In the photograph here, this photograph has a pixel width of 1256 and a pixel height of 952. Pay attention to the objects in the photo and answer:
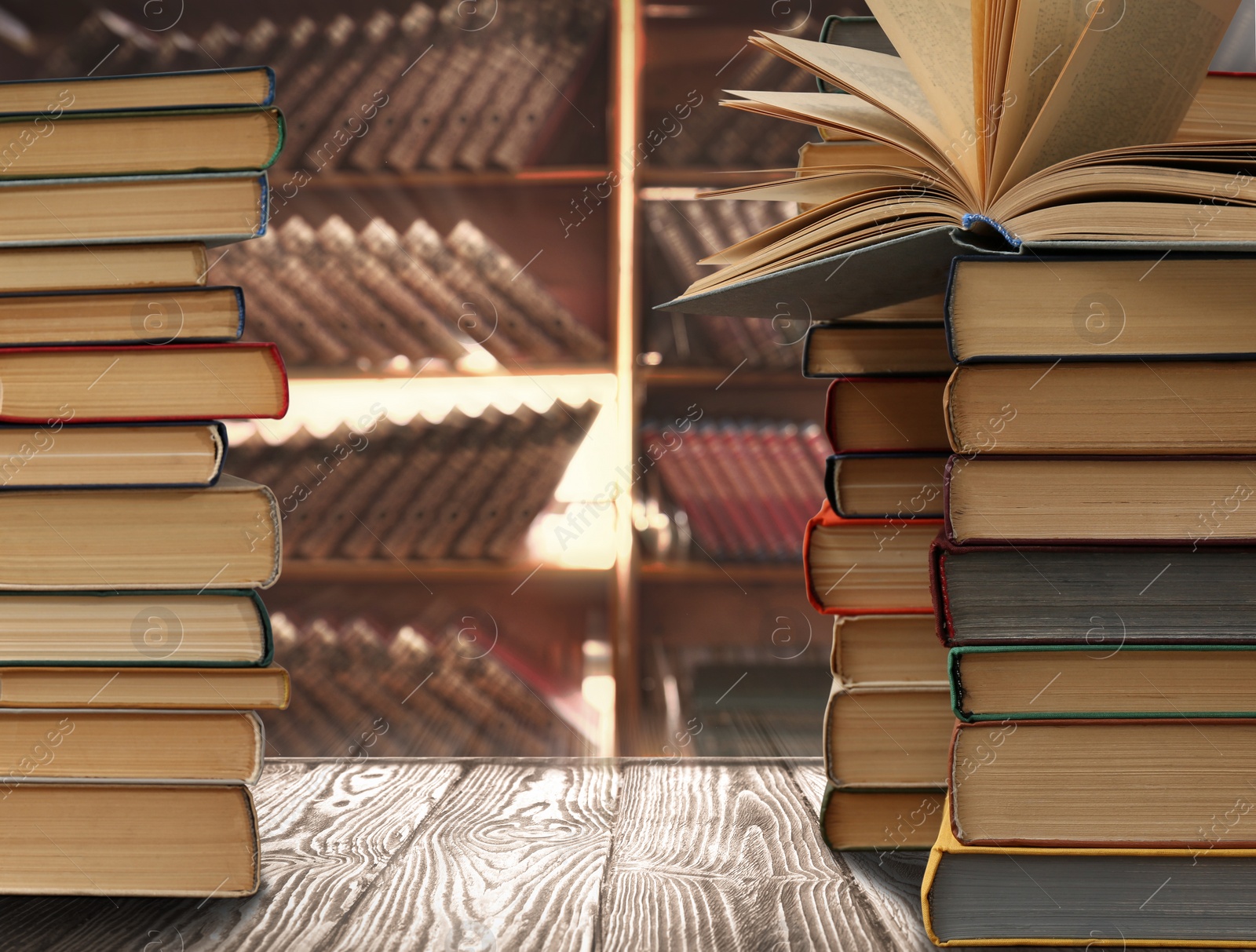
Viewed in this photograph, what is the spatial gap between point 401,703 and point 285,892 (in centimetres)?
125

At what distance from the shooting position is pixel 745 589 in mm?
2039

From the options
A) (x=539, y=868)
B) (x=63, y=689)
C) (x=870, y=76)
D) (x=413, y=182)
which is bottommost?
(x=539, y=868)

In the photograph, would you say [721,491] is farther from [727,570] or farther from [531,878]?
[531,878]

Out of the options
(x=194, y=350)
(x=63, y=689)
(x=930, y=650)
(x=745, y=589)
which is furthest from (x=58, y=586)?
(x=745, y=589)

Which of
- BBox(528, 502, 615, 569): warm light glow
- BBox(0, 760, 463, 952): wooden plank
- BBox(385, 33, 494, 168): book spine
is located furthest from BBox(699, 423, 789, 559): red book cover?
BBox(0, 760, 463, 952): wooden plank

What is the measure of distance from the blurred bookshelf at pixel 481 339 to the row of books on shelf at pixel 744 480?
1 cm

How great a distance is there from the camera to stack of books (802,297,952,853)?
2.39ft

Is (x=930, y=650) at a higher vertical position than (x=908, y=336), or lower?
lower

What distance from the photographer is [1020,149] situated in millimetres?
525

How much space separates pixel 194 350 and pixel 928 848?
668 mm

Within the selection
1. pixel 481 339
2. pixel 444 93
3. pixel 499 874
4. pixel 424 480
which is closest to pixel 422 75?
pixel 444 93

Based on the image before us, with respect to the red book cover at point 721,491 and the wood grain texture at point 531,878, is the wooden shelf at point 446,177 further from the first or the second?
the wood grain texture at point 531,878

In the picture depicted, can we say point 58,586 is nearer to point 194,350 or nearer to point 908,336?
point 194,350

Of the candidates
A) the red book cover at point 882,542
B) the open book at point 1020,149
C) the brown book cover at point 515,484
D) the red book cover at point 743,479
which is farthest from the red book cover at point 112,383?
the red book cover at point 743,479
